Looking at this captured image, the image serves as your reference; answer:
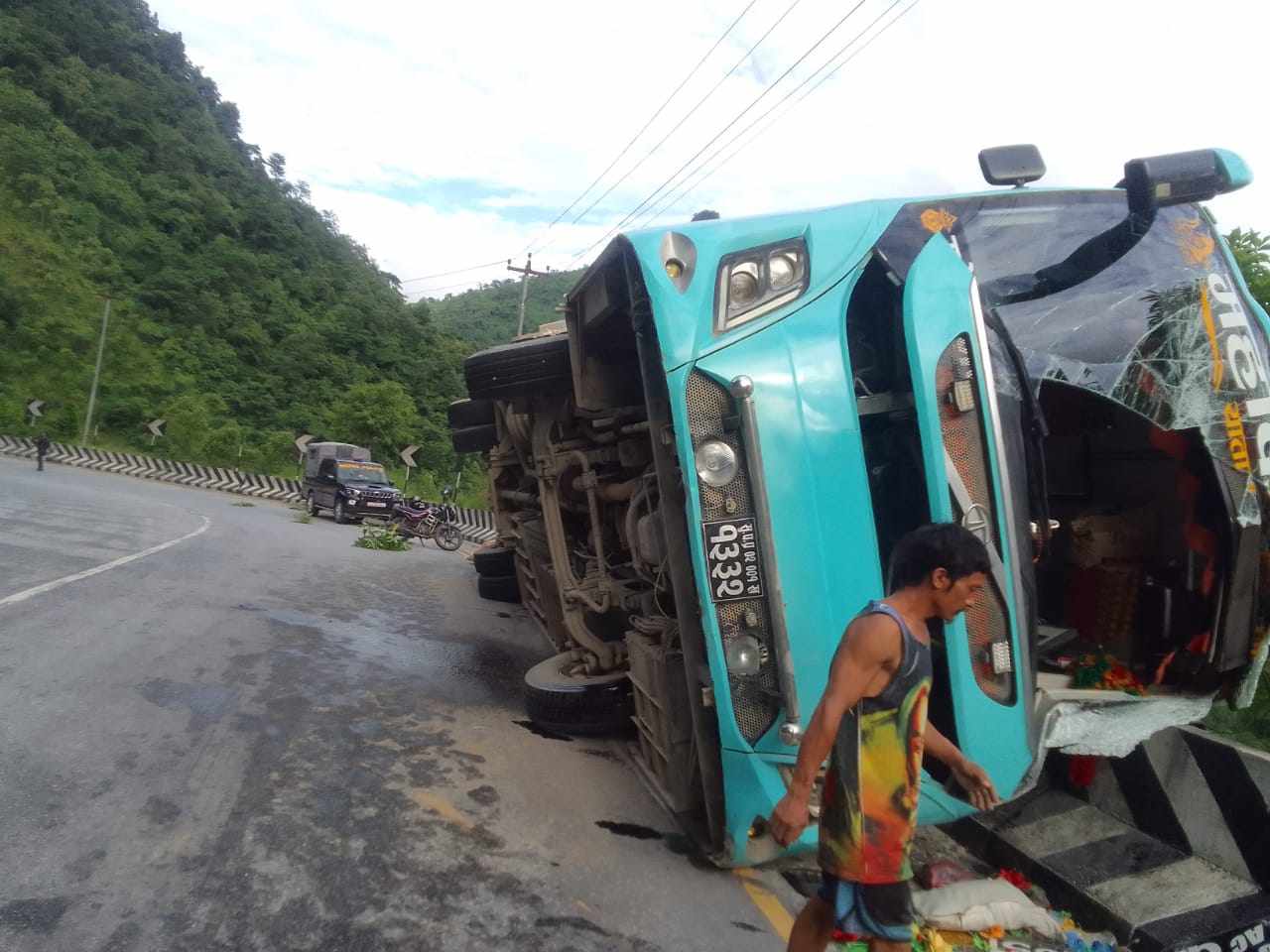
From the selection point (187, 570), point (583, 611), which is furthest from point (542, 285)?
point (583, 611)

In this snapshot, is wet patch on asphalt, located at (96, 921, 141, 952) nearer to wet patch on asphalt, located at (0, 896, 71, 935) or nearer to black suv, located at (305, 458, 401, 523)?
wet patch on asphalt, located at (0, 896, 71, 935)

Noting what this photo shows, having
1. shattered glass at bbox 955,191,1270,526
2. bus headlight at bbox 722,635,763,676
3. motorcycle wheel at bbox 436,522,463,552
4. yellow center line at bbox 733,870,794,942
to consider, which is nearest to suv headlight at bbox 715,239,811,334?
shattered glass at bbox 955,191,1270,526

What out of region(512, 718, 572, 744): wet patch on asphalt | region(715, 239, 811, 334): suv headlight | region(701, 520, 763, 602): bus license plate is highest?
region(715, 239, 811, 334): suv headlight

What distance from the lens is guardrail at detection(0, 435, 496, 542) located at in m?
30.9

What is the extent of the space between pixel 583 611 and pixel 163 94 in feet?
218

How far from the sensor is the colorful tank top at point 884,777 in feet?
7.39

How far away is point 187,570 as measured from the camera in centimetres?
980

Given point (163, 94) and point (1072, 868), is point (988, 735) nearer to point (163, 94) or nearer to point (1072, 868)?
point (1072, 868)

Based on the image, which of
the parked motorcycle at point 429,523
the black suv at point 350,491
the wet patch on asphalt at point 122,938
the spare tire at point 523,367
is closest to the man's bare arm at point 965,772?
the wet patch on asphalt at point 122,938

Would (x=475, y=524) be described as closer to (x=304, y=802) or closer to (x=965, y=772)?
(x=304, y=802)

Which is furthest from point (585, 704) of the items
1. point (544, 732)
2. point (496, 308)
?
point (496, 308)

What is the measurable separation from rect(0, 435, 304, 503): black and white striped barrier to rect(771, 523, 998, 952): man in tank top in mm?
29234

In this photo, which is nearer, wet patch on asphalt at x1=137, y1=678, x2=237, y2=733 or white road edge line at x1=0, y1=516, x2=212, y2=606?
wet patch on asphalt at x1=137, y1=678, x2=237, y2=733

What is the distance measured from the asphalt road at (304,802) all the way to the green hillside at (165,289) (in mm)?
32798
